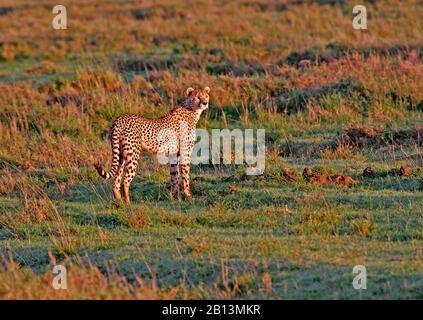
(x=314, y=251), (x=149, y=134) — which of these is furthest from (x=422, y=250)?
(x=149, y=134)

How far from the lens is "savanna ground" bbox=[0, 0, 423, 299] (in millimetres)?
7781

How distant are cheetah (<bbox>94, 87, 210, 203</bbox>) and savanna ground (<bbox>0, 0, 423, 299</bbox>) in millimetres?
282

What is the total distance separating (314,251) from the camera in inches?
326

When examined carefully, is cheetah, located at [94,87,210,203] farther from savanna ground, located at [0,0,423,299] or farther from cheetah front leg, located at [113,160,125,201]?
savanna ground, located at [0,0,423,299]

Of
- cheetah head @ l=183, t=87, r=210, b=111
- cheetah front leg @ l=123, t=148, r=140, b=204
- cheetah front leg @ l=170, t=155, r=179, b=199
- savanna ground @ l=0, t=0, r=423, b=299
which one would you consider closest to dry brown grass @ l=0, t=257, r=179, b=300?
savanna ground @ l=0, t=0, r=423, b=299

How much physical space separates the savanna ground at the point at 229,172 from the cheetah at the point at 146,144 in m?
0.28

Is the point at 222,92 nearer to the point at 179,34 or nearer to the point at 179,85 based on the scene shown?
the point at 179,85

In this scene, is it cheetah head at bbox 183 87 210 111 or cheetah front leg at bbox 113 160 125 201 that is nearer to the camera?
cheetah front leg at bbox 113 160 125 201

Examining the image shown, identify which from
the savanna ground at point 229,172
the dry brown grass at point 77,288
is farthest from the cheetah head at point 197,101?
the dry brown grass at point 77,288

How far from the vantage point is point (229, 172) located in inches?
468

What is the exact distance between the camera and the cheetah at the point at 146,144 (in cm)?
1073

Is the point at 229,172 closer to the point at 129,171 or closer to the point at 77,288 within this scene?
the point at 129,171

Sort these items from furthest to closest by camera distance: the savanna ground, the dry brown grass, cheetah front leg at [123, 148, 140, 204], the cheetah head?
the cheetah head < cheetah front leg at [123, 148, 140, 204] < the savanna ground < the dry brown grass
